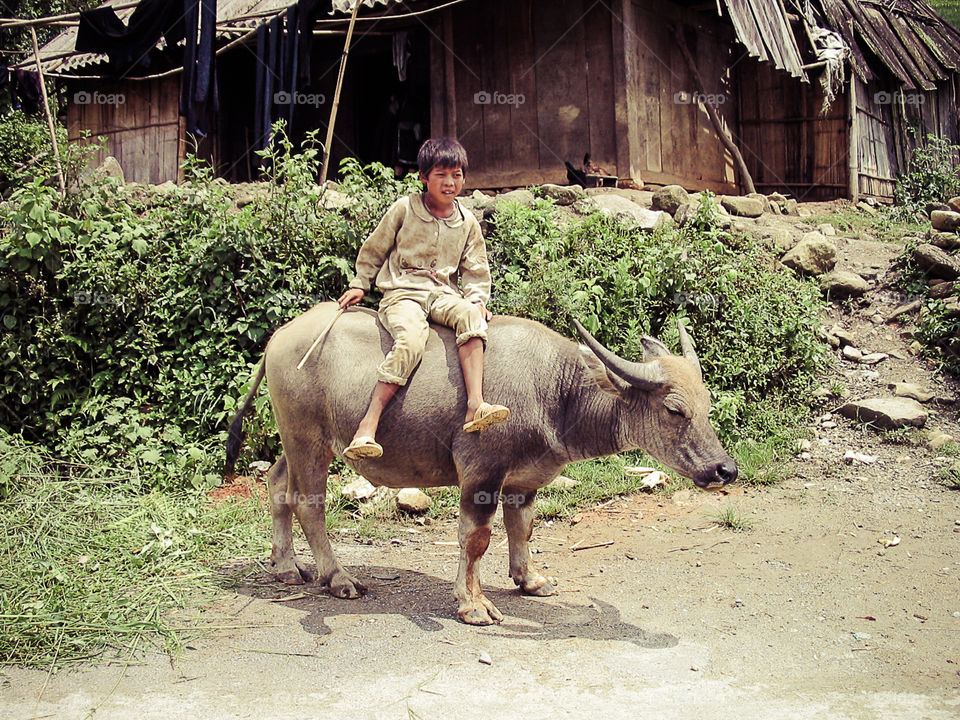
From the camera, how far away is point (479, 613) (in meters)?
4.23

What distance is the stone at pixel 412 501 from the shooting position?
20.3 feet

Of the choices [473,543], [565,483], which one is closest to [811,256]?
[565,483]

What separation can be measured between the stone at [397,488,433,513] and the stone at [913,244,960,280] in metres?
5.60

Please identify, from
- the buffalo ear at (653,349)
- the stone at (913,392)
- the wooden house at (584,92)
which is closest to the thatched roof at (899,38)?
the wooden house at (584,92)

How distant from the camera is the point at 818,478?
21.4 ft

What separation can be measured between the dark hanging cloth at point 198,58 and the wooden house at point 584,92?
0.82m

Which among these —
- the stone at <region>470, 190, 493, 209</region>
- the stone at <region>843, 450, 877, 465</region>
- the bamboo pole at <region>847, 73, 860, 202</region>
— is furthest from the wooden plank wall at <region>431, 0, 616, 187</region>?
the stone at <region>843, 450, 877, 465</region>

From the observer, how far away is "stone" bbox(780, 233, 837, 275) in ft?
28.5

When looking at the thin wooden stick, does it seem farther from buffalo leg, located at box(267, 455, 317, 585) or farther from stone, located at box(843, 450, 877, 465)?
stone, located at box(843, 450, 877, 465)

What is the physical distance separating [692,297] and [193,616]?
15.8ft

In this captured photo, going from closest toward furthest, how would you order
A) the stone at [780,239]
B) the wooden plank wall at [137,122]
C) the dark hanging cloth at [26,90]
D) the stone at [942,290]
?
the stone at [942,290] < the stone at [780,239] < the dark hanging cloth at [26,90] < the wooden plank wall at [137,122]

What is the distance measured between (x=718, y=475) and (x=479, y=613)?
131 centimetres

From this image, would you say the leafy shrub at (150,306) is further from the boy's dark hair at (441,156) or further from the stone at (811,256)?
the stone at (811,256)

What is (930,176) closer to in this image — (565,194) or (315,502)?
(565,194)
